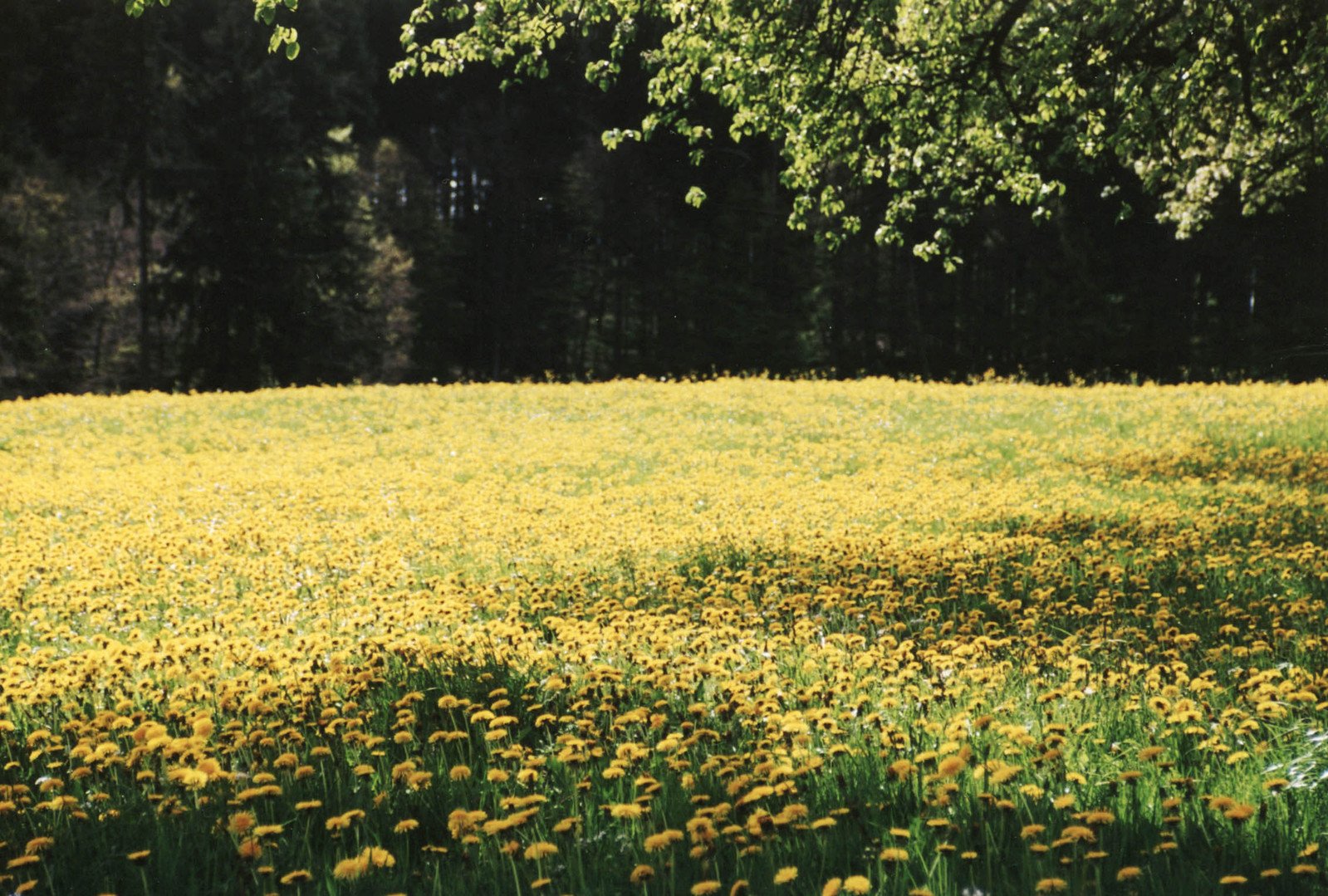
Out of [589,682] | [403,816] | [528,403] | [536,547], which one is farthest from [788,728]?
[528,403]

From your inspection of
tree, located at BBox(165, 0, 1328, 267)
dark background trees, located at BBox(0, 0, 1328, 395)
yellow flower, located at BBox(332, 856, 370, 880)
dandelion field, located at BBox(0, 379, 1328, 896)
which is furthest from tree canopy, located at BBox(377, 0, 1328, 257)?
dark background trees, located at BBox(0, 0, 1328, 395)

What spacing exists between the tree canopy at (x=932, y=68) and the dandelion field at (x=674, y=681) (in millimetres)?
3699

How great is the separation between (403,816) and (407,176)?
53.5 meters

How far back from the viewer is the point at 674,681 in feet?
16.3

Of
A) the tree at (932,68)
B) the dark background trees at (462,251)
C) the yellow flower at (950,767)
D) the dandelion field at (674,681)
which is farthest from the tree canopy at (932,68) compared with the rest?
the dark background trees at (462,251)

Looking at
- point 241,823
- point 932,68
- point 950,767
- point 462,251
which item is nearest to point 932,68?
point 932,68

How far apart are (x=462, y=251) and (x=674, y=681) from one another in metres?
52.0

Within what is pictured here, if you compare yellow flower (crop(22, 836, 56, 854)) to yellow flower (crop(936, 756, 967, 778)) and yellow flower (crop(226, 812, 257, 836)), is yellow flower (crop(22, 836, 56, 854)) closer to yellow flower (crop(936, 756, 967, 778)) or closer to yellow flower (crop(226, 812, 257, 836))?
yellow flower (crop(226, 812, 257, 836))

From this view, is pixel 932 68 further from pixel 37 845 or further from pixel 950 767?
pixel 37 845

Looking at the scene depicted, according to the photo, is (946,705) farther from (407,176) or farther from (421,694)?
(407,176)

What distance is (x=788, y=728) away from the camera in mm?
4082

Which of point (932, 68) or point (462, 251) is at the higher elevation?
point (462, 251)

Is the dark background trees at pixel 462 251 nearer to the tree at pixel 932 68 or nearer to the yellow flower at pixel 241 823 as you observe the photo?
the tree at pixel 932 68

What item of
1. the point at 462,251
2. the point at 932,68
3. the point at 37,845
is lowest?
the point at 37,845
